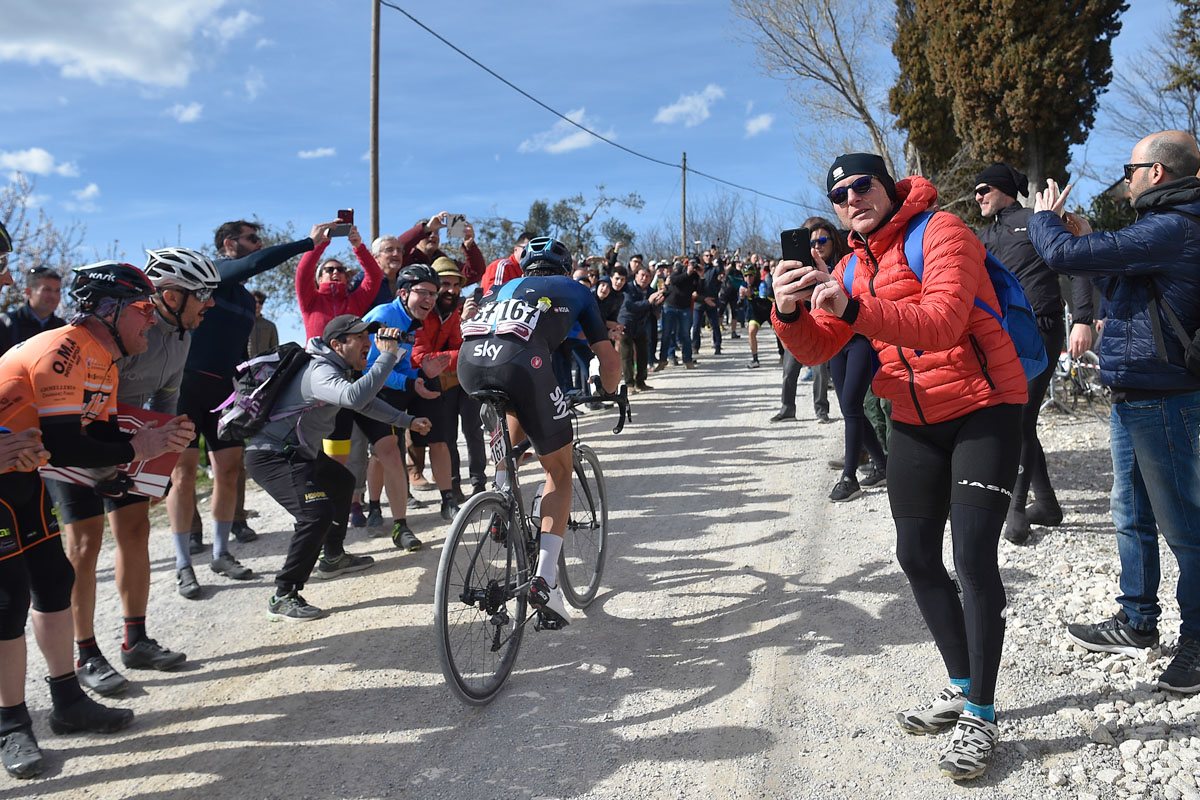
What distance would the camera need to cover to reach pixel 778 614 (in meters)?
4.39

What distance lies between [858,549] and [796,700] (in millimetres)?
2012

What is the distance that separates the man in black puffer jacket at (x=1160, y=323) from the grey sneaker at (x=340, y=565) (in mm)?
4485

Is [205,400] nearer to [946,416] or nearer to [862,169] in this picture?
[862,169]

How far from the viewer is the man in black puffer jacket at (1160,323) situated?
3.12 metres

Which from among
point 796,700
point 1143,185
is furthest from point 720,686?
point 1143,185

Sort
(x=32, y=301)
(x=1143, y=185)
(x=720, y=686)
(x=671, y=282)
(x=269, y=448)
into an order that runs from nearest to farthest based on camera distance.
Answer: (x=1143, y=185) → (x=720, y=686) → (x=269, y=448) → (x=32, y=301) → (x=671, y=282)

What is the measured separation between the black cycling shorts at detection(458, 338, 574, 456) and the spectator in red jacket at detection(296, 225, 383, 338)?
9.41ft

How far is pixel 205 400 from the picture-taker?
5438 millimetres

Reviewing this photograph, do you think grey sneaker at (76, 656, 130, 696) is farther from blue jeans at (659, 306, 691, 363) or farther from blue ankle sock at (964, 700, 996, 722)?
blue jeans at (659, 306, 691, 363)

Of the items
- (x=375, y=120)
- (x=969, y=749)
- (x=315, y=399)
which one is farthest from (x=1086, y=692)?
(x=375, y=120)

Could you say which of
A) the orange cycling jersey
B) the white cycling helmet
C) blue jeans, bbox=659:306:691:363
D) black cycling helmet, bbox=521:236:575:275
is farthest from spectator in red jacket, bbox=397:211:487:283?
blue jeans, bbox=659:306:691:363

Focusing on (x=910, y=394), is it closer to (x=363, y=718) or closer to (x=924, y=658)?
(x=924, y=658)

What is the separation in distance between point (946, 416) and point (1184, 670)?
64.0 inches

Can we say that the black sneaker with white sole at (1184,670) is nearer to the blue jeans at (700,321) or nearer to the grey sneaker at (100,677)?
the grey sneaker at (100,677)
